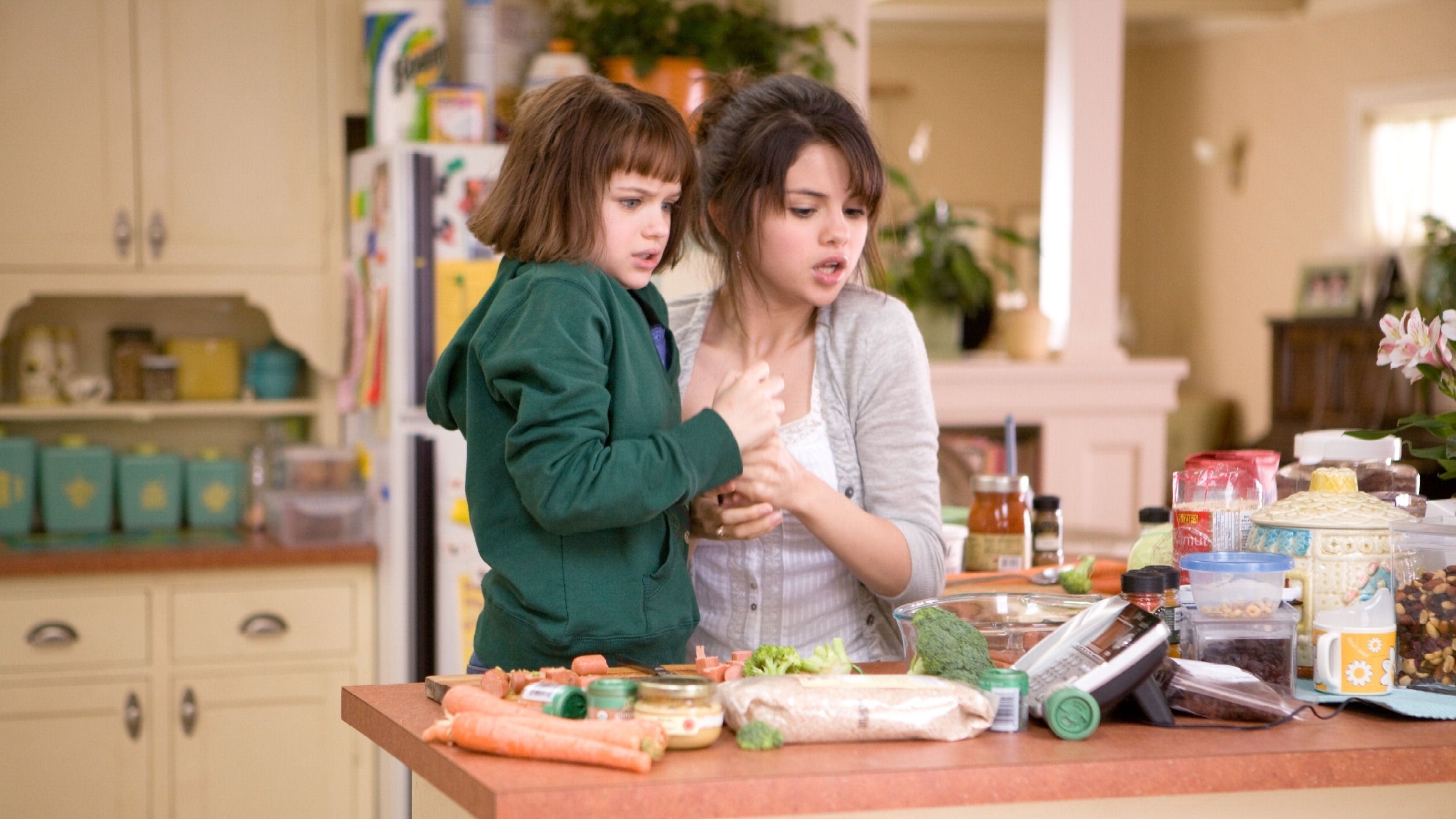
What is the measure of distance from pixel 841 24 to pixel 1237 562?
266 cm

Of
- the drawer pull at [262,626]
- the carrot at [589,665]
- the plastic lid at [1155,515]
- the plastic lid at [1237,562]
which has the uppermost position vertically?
the plastic lid at [1237,562]

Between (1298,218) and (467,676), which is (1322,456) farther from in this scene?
(1298,218)

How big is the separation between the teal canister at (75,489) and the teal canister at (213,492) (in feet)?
0.63

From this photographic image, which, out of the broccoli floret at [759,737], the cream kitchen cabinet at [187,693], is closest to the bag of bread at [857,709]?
the broccoli floret at [759,737]

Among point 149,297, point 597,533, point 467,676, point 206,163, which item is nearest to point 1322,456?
point 597,533

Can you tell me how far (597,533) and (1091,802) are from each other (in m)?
0.55

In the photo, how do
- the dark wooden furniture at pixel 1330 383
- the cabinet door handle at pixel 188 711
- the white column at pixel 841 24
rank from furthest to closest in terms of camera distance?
1. the dark wooden furniture at pixel 1330 383
2. the white column at pixel 841 24
3. the cabinet door handle at pixel 188 711

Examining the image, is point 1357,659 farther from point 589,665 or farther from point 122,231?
point 122,231

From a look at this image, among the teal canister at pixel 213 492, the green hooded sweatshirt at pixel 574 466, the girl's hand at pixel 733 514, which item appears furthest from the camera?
the teal canister at pixel 213 492

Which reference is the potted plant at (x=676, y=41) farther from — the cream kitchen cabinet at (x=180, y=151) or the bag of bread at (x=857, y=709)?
the bag of bread at (x=857, y=709)

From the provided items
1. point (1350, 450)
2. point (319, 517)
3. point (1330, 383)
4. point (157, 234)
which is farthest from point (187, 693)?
point (1330, 383)

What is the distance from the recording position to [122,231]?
347 centimetres

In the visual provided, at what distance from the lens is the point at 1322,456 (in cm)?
188

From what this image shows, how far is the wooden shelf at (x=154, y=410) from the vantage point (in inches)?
139
